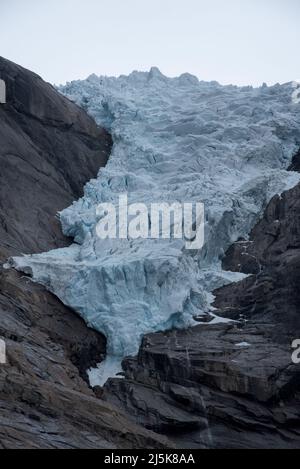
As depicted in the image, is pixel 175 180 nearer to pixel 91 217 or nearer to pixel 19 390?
Result: pixel 91 217

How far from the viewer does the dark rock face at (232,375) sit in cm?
1927

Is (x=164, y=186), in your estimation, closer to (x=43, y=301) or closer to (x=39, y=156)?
(x=39, y=156)

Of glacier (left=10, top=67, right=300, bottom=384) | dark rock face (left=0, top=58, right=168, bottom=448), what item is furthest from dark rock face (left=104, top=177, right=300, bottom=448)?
dark rock face (left=0, top=58, right=168, bottom=448)

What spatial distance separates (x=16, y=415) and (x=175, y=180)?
1971 cm

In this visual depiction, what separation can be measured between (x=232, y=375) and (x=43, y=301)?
822 cm

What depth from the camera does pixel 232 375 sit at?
20328 mm

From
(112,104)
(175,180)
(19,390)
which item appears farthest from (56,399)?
(112,104)

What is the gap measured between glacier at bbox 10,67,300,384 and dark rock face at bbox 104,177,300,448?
1.23m

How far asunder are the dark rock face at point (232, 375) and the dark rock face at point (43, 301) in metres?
1.95

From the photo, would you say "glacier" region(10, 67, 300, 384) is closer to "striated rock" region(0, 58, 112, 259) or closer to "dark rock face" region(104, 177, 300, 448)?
"striated rock" region(0, 58, 112, 259)

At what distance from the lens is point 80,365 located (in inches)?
872

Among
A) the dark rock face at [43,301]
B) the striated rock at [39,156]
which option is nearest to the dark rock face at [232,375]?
the dark rock face at [43,301]

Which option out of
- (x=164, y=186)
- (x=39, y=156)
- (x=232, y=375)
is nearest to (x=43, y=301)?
(x=232, y=375)

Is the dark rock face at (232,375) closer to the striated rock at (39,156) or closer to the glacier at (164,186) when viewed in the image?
the glacier at (164,186)
